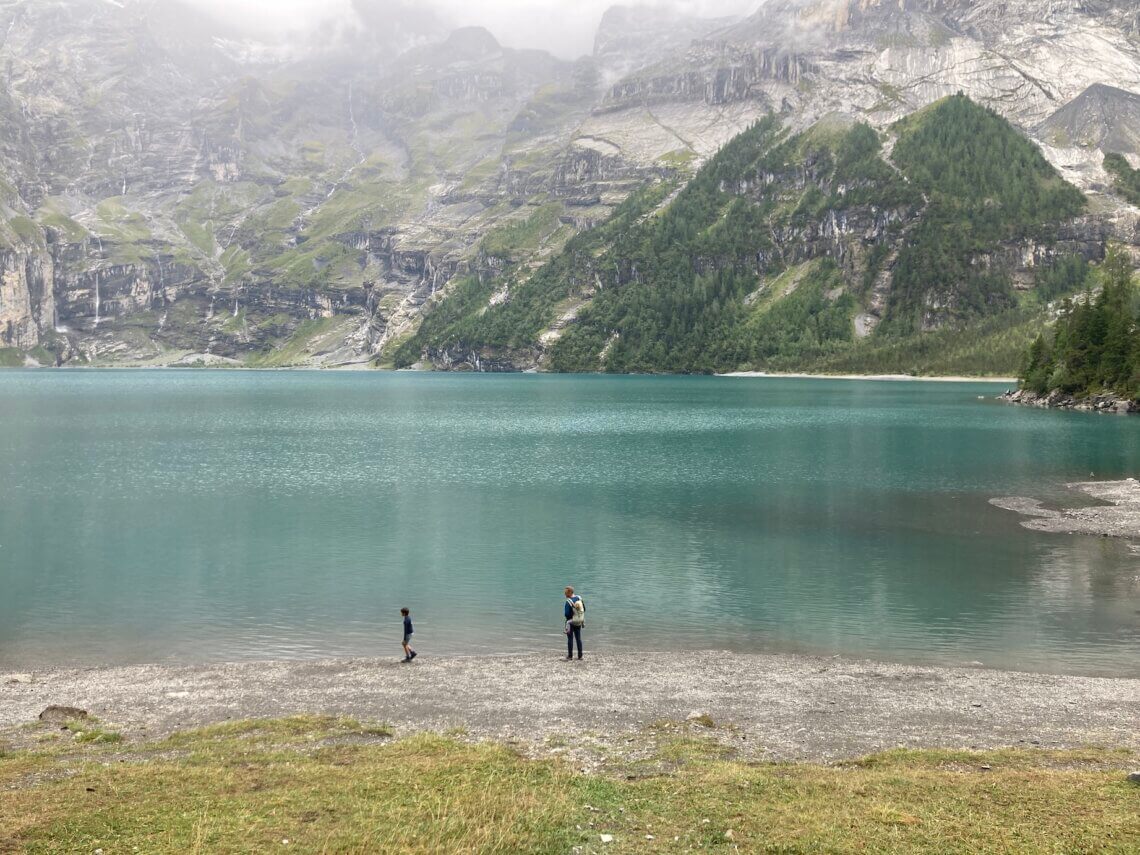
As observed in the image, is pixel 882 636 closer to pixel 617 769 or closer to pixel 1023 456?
pixel 617 769

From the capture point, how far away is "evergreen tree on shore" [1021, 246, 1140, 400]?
16000 cm

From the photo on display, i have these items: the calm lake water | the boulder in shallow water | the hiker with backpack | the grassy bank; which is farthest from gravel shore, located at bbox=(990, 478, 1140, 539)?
the boulder in shallow water

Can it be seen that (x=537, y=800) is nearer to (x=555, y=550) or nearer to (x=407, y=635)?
(x=407, y=635)

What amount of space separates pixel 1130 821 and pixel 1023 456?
96.6 meters

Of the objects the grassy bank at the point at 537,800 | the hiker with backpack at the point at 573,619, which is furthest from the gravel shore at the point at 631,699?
the grassy bank at the point at 537,800

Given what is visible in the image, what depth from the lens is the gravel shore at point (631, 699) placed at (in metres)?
27.3

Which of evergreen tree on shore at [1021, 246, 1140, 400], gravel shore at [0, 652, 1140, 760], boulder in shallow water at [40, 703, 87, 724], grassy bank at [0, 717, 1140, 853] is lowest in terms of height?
gravel shore at [0, 652, 1140, 760]

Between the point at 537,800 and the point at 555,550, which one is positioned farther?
the point at 555,550

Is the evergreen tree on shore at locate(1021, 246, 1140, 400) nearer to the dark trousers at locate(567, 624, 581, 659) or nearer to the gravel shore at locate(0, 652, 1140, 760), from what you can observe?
the gravel shore at locate(0, 652, 1140, 760)

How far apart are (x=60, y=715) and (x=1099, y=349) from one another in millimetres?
190056

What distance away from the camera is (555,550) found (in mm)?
60062

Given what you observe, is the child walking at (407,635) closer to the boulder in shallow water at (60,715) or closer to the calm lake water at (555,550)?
the calm lake water at (555,550)

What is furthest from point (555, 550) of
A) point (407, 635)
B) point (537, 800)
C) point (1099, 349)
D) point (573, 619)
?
point (1099, 349)

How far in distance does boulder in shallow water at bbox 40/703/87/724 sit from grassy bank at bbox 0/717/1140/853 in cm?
331
